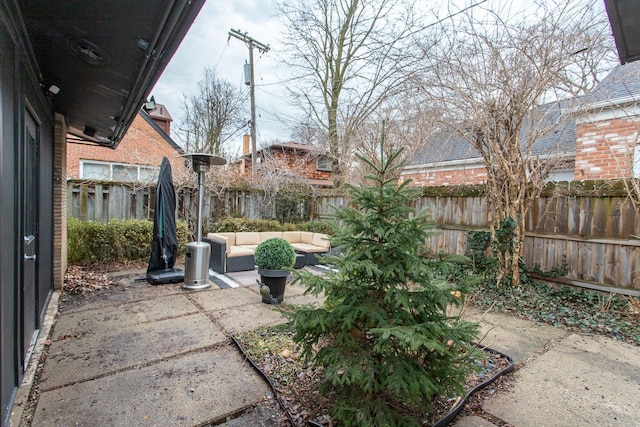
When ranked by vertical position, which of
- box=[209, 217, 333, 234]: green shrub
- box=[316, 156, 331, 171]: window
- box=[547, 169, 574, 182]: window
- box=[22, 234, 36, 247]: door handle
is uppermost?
box=[316, 156, 331, 171]: window

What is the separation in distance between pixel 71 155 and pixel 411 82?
12426mm

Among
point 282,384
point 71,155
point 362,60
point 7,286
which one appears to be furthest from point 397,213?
point 71,155

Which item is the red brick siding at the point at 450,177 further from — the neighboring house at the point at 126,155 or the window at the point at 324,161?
the neighboring house at the point at 126,155

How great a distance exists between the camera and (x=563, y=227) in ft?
15.4

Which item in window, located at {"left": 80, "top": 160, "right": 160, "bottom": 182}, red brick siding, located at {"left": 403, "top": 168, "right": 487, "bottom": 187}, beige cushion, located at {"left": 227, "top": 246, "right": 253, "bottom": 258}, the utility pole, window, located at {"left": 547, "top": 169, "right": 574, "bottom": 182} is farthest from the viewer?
the utility pole

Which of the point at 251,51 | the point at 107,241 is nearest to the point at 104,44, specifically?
the point at 107,241

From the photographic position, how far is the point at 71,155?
11.5 meters

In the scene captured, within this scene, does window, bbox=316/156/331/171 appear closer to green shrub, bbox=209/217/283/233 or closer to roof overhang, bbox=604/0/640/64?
green shrub, bbox=209/217/283/233

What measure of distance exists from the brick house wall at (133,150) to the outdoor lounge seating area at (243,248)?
5698mm

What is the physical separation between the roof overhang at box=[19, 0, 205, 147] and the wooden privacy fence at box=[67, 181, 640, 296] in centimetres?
212

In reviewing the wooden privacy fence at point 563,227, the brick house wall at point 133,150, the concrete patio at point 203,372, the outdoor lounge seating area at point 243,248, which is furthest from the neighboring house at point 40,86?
the brick house wall at point 133,150

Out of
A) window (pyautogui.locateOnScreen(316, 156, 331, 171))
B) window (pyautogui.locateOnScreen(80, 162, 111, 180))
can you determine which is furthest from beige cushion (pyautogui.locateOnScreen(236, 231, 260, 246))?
window (pyautogui.locateOnScreen(80, 162, 111, 180))

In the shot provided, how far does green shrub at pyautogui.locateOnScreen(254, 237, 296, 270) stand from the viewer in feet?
14.3

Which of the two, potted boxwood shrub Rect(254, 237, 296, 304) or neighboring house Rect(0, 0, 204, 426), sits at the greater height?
neighboring house Rect(0, 0, 204, 426)
